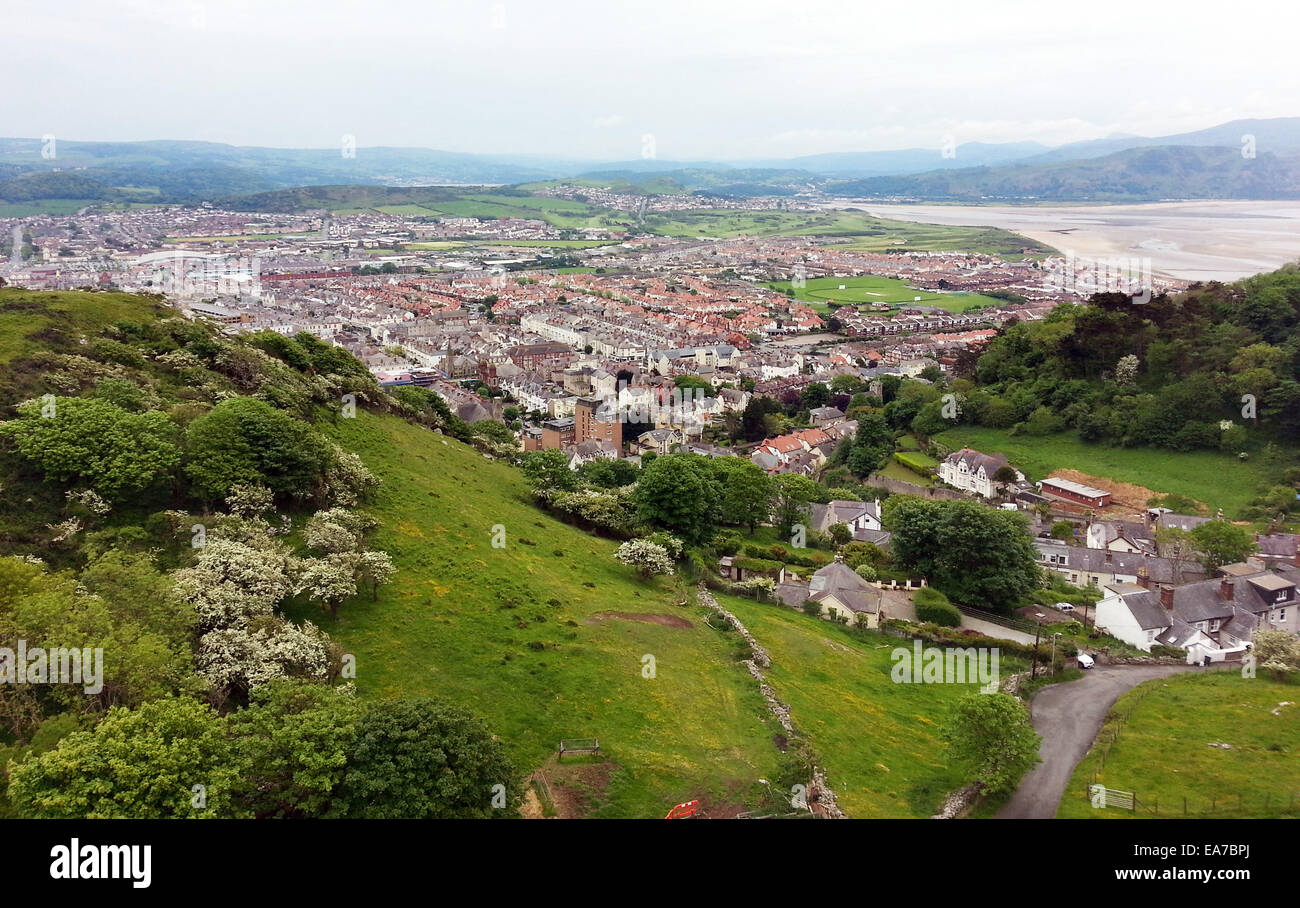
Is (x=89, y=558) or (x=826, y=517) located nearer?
(x=89, y=558)

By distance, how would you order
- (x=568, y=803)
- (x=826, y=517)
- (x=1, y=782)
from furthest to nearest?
1. (x=826, y=517)
2. (x=568, y=803)
3. (x=1, y=782)

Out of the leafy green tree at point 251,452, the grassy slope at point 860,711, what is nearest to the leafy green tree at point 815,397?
the grassy slope at point 860,711

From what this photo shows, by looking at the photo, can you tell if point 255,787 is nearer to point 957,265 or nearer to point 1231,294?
point 1231,294

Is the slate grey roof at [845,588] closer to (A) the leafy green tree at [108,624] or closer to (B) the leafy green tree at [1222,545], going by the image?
(B) the leafy green tree at [1222,545]

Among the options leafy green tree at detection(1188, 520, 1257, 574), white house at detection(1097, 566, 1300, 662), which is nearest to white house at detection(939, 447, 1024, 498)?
Result: leafy green tree at detection(1188, 520, 1257, 574)
